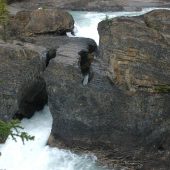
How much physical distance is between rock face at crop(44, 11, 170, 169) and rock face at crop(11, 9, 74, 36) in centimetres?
664

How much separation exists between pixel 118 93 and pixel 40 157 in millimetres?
5818

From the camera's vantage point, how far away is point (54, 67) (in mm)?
26531

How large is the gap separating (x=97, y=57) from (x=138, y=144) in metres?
5.49

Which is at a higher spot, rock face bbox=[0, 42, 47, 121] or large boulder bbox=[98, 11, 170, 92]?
large boulder bbox=[98, 11, 170, 92]

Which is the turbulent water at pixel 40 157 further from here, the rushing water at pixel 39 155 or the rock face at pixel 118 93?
the rock face at pixel 118 93

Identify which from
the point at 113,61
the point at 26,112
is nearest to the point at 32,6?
the point at 26,112

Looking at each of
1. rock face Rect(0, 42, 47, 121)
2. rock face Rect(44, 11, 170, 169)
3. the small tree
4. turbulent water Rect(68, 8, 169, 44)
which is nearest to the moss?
rock face Rect(44, 11, 170, 169)

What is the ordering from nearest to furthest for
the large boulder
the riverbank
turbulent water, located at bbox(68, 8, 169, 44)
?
the large boulder < turbulent water, located at bbox(68, 8, 169, 44) < the riverbank

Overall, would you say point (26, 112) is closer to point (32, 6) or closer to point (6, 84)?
point (6, 84)

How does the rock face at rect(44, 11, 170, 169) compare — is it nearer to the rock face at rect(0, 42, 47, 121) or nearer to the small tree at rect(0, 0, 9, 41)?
the rock face at rect(0, 42, 47, 121)

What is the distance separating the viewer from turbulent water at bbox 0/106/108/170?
2559cm

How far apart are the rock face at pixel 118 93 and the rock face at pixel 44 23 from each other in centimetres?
664

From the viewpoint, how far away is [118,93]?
1007 inches

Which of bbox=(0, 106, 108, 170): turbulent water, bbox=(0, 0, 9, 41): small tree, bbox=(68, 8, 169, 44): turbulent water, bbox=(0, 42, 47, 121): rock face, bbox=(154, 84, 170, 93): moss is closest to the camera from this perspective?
bbox=(154, 84, 170, 93): moss
